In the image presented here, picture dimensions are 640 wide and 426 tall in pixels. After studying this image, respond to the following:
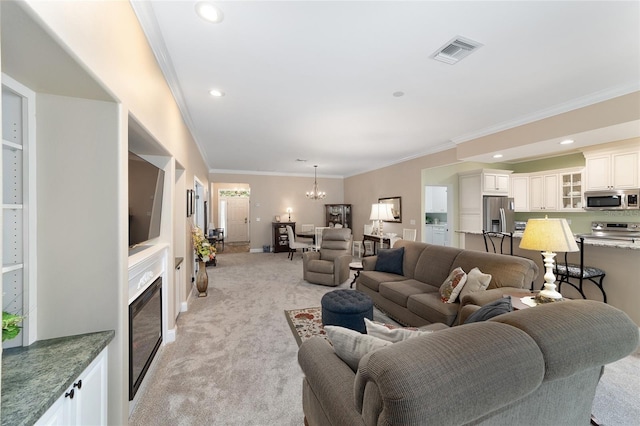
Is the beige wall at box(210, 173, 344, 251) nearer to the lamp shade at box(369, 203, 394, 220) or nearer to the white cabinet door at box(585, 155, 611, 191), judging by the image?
the lamp shade at box(369, 203, 394, 220)

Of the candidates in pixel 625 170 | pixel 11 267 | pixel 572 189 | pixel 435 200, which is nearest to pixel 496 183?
pixel 572 189

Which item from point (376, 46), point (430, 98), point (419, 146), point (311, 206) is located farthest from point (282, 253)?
point (376, 46)

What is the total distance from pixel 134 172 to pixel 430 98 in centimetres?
314

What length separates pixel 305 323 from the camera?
10.8 feet

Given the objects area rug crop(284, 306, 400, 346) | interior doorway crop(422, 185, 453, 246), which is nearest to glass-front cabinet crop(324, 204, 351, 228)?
interior doorway crop(422, 185, 453, 246)

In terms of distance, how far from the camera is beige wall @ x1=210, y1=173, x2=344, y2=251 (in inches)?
349

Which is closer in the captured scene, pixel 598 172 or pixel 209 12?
pixel 209 12

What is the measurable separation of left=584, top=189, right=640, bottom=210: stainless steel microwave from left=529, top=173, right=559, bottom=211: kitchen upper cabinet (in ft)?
2.57

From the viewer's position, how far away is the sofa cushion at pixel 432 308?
259 centimetres

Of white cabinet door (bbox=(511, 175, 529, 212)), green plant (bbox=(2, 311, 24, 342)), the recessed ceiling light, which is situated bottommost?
green plant (bbox=(2, 311, 24, 342))

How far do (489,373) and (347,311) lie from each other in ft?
6.33

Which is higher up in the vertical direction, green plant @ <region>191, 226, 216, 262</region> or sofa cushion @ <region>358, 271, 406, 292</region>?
green plant @ <region>191, 226, 216, 262</region>

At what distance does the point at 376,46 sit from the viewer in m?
2.19

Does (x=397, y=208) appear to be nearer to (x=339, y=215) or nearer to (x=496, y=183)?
(x=496, y=183)
